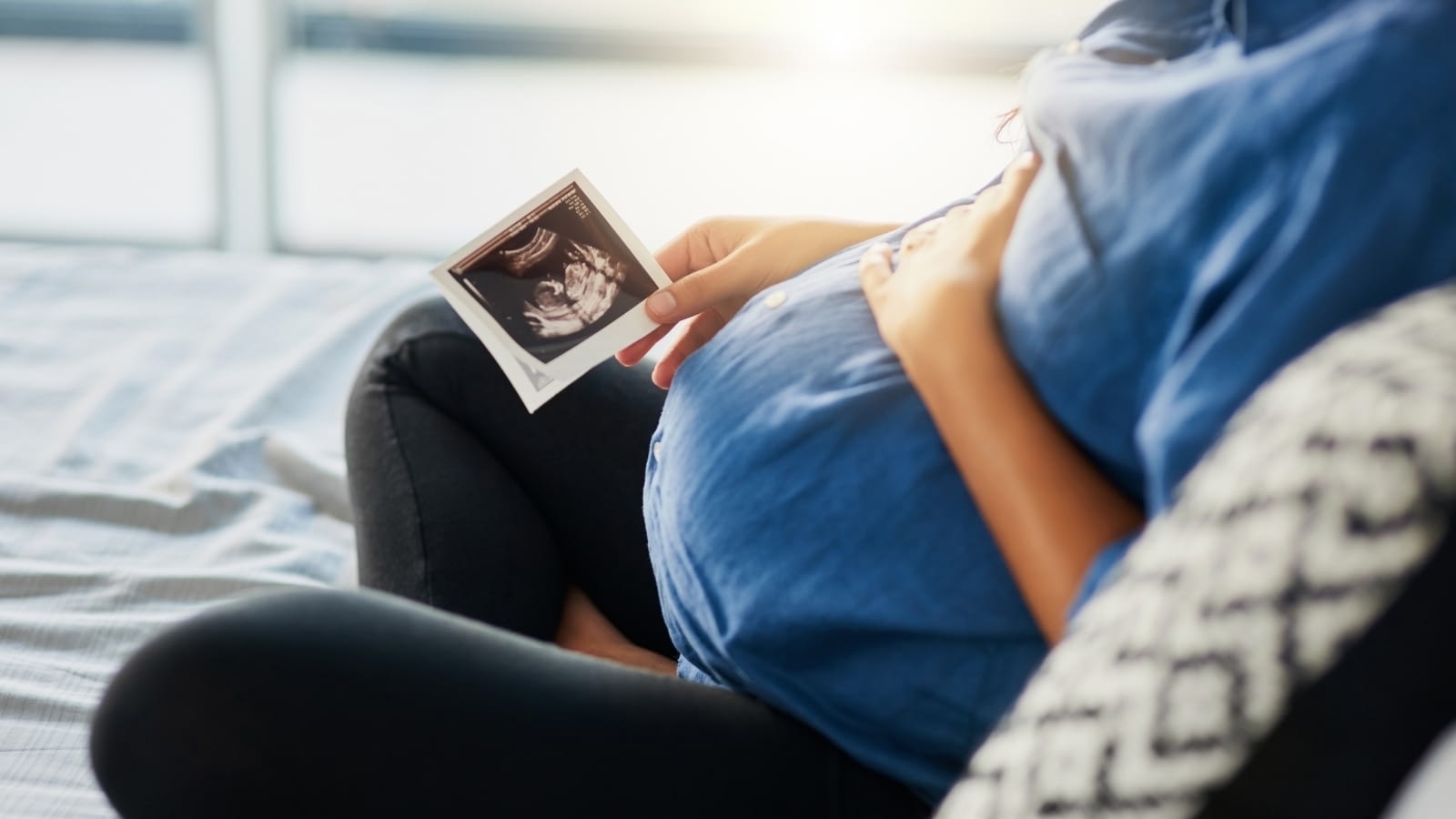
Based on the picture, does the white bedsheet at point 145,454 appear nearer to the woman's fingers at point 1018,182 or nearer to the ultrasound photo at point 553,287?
the ultrasound photo at point 553,287

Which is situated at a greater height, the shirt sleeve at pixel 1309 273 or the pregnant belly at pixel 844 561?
the shirt sleeve at pixel 1309 273

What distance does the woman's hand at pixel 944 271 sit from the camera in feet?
2.41

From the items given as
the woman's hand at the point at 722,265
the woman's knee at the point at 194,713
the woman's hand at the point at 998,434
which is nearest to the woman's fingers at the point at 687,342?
the woman's hand at the point at 722,265

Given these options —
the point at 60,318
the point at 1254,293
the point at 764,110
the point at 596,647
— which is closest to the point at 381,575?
the point at 596,647

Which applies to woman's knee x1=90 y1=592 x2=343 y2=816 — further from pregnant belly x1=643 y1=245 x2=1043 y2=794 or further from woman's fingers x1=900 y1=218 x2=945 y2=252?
woman's fingers x1=900 y1=218 x2=945 y2=252

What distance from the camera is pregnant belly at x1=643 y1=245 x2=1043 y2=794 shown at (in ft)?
2.24

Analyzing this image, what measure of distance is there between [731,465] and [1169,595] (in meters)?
0.37

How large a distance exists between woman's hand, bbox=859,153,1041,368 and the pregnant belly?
0.03 meters

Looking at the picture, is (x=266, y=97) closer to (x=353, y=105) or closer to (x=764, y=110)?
(x=353, y=105)

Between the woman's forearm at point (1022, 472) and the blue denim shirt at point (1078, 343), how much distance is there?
0.05 ft

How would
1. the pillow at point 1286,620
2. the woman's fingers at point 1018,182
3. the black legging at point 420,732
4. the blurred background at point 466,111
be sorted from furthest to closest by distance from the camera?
1. the blurred background at point 466,111
2. the woman's fingers at point 1018,182
3. the black legging at point 420,732
4. the pillow at point 1286,620

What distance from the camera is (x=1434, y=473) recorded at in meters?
0.41

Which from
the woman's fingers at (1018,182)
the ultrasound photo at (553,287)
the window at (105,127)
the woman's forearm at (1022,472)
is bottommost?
the window at (105,127)

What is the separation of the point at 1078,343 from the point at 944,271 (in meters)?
0.14
